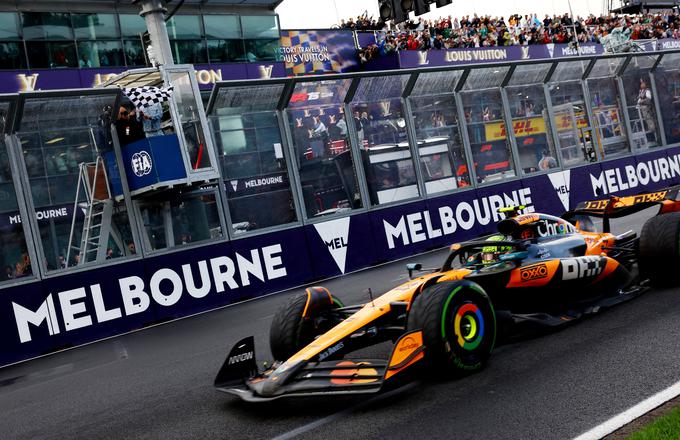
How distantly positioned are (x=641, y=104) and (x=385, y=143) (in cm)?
817

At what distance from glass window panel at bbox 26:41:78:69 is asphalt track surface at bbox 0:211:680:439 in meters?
21.0

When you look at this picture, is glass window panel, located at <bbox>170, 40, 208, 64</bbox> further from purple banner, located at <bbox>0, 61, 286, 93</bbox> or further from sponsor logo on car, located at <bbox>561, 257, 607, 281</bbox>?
sponsor logo on car, located at <bbox>561, 257, 607, 281</bbox>

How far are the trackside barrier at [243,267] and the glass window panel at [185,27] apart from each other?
18038 mm

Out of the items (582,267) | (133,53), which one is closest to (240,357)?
(582,267)

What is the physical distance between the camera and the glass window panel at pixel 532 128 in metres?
17.7

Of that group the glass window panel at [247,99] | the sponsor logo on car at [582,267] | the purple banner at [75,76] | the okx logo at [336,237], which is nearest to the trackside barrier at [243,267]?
the okx logo at [336,237]

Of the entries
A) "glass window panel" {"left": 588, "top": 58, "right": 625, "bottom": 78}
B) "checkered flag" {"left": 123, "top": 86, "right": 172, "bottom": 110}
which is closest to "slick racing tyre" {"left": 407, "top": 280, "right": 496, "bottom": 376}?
"checkered flag" {"left": 123, "top": 86, "right": 172, "bottom": 110}

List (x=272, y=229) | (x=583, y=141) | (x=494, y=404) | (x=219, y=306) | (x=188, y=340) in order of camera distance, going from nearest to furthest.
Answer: (x=494, y=404)
(x=188, y=340)
(x=219, y=306)
(x=272, y=229)
(x=583, y=141)

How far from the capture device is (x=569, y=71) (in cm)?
1859

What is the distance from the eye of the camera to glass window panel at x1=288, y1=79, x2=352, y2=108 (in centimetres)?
1452

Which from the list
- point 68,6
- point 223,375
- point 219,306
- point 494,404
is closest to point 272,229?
point 219,306

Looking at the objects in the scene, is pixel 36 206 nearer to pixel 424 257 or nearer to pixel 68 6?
pixel 424 257

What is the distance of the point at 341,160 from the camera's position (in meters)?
15.1

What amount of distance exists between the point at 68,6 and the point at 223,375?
1050 inches
